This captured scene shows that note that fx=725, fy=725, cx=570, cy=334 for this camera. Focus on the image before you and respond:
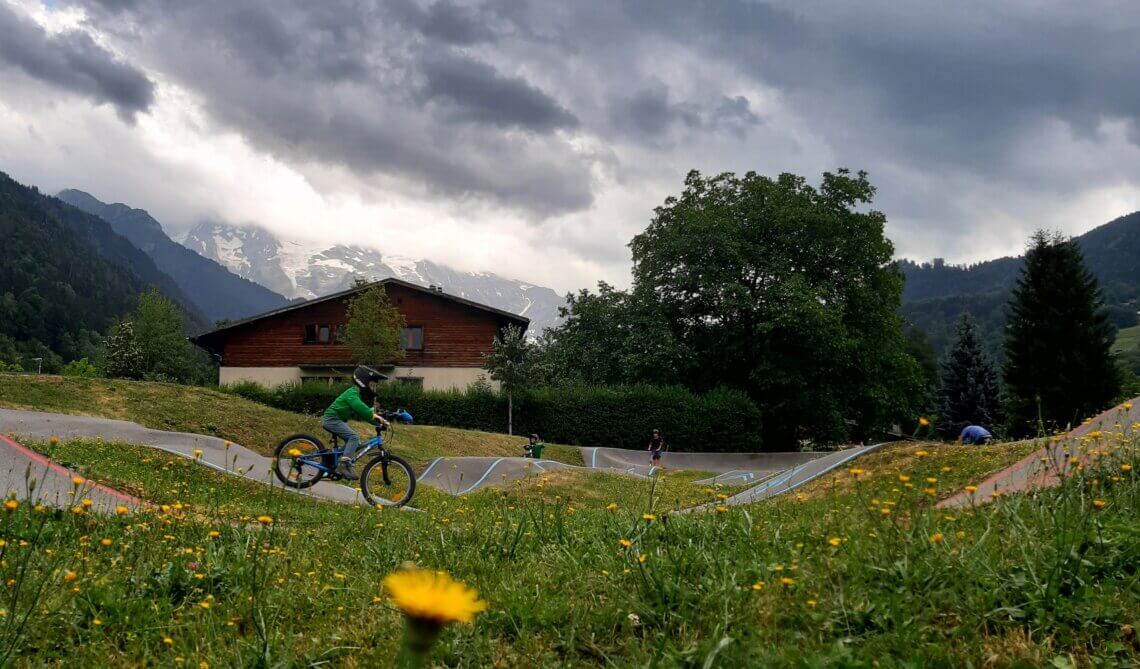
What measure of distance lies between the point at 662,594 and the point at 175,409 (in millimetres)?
24289

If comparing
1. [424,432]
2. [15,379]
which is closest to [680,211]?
[424,432]

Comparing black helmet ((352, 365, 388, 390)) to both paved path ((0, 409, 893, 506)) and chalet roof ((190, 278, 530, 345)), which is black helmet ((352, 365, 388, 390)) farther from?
chalet roof ((190, 278, 530, 345))

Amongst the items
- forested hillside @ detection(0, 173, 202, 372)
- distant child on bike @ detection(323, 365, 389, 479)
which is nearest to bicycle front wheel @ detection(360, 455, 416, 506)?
distant child on bike @ detection(323, 365, 389, 479)

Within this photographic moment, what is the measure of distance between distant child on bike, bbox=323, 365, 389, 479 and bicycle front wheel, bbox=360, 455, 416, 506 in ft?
1.27

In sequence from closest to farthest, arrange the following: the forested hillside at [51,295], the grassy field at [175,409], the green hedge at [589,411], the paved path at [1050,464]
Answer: the paved path at [1050,464], the grassy field at [175,409], the green hedge at [589,411], the forested hillside at [51,295]

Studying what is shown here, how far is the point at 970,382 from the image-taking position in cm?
5069

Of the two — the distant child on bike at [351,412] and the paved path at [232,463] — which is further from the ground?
the distant child on bike at [351,412]

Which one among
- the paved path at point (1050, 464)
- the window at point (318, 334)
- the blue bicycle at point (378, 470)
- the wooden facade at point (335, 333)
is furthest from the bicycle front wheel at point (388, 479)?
the window at point (318, 334)

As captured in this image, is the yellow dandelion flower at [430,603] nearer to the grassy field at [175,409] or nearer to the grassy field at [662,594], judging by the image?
the grassy field at [662,594]

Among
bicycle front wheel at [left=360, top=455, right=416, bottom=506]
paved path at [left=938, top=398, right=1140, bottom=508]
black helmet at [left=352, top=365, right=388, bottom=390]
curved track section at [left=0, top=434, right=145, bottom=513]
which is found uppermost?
black helmet at [left=352, top=365, right=388, bottom=390]

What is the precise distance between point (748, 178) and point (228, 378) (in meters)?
36.0

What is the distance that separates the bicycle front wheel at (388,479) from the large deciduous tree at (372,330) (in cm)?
3041

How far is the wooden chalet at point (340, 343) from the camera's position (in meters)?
48.2

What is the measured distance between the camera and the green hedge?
36.8m
